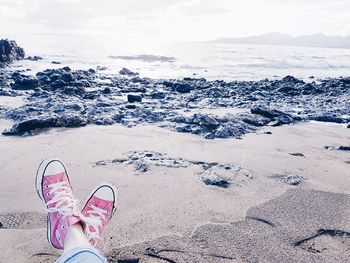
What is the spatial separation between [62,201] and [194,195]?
1065mm

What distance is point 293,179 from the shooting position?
10.6 ft

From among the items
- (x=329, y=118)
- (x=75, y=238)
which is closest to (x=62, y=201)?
(x=75, y=238)

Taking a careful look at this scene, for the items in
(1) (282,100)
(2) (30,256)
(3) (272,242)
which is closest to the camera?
(2) (30,256)

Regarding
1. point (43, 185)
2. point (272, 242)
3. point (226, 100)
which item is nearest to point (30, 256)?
point (43, 185)

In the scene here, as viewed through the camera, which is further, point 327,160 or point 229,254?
point 327,160

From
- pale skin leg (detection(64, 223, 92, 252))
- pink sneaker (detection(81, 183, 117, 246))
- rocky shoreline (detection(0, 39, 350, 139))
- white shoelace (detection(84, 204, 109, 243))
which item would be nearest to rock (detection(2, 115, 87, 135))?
rocky shoreline (detection(0, 39, 350, 139))

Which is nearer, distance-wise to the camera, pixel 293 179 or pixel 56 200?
pixel 56 200

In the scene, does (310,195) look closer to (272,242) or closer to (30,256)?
(272,242)

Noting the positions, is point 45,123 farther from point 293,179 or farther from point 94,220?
point 293,179

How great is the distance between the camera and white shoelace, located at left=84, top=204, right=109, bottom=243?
2.16 m

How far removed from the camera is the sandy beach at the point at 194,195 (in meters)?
2.13

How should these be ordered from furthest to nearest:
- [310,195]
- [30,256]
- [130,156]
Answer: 1. [130,156]
2. [310,195]
3. [30,256]

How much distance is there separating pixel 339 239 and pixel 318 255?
0.96 ft

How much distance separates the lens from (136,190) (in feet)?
9.63
